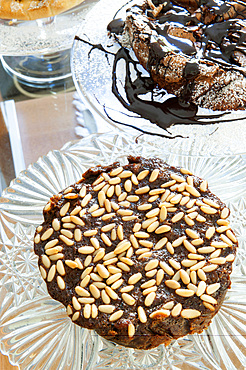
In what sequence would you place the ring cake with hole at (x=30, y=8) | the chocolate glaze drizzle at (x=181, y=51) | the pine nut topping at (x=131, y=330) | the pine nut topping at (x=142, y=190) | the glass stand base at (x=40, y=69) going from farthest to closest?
the glass stand base at (x=40, y=69) → the ring cake with hole at (x=30, y=8) → the chocolate glaze drizzle at (x=181, y=51) → the pine nut topping at (x=142, y=190) → the pine nut topping at (x=131, y=330)

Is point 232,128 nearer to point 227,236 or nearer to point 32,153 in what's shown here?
point 227,236

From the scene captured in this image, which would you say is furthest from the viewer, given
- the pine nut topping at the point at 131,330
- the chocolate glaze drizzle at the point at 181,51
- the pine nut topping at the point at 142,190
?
the chocolate glaze drizzle at the point at 181,51

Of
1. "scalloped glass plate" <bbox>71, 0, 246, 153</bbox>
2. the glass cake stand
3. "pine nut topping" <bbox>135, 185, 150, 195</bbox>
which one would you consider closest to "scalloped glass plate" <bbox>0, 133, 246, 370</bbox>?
"scalloped glass plate" <bbox>71, 0, 246, 153</bbox>

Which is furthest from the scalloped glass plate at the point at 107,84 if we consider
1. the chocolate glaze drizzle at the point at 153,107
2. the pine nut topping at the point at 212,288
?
the pine nut topping at the point at 212,288

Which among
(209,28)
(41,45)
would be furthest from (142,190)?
(41,45)

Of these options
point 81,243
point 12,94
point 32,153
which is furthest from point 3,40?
point 81,243

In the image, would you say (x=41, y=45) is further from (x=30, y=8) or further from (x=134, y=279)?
(x=134, y=279)

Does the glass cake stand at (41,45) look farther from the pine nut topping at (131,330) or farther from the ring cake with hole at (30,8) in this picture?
the pine nut topping at (131,330)
